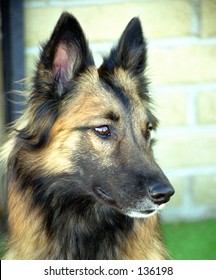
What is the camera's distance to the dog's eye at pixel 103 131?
309cm

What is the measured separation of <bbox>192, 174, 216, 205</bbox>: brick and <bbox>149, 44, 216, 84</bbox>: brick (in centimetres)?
69

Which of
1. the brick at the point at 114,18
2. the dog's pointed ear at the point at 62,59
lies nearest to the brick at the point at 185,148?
the brick at the point at 114,18

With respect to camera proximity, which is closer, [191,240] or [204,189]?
[191,240]

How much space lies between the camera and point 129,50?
11.0ft

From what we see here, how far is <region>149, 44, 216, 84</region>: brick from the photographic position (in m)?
4.70

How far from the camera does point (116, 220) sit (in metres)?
3.31

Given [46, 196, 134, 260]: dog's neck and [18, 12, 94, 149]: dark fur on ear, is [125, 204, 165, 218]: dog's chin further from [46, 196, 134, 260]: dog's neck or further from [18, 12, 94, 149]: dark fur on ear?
[18, 12, 94, 149]: dark fur on ear

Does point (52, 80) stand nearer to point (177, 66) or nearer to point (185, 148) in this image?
point (177, 66)

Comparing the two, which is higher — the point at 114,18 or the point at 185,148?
the point at 114,18

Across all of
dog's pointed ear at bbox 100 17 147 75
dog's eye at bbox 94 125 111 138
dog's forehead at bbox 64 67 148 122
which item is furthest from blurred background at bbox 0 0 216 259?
dog's eye at bbox 94 125 111 138

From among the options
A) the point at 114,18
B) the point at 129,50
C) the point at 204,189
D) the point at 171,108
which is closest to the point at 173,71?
the point at 171,108

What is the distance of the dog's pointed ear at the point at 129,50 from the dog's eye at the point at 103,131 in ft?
1.17

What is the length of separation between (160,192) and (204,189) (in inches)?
80.5

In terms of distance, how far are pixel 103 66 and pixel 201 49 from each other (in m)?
1.59
